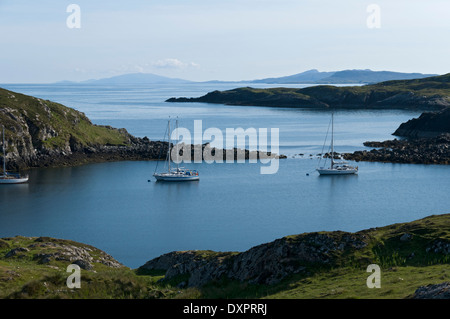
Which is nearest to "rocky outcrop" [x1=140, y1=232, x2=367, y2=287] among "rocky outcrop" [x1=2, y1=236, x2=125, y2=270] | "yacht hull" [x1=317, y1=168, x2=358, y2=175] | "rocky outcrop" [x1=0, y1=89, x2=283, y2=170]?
"rocky outcrop" [x1=2, y1=236, x2=125, y2=270]

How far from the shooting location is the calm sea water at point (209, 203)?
5100 centimetres

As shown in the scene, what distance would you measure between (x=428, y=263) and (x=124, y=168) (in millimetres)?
69699

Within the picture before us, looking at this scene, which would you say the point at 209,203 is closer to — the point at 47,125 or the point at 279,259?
the point at 47,125

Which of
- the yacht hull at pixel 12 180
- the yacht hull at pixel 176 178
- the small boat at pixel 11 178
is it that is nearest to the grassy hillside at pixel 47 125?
the small boat at pixel 11 178

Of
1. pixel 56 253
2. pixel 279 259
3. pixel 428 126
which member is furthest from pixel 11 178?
pixel 428 126

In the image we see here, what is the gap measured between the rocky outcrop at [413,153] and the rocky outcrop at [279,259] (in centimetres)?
7250

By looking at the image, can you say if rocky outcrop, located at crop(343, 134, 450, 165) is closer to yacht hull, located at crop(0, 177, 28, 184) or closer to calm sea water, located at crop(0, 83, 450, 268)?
calm sea water, located at crop(0, 83, 450, 268)

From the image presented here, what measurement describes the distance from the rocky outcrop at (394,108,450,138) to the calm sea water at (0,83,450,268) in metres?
32.3

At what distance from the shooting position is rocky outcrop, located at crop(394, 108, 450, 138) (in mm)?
118562

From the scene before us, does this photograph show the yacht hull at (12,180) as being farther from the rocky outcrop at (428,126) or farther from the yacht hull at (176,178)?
the rocky outcrop at (428,126)

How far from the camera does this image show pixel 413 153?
3777 inches

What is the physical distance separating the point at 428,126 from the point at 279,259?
10806 centimetres
